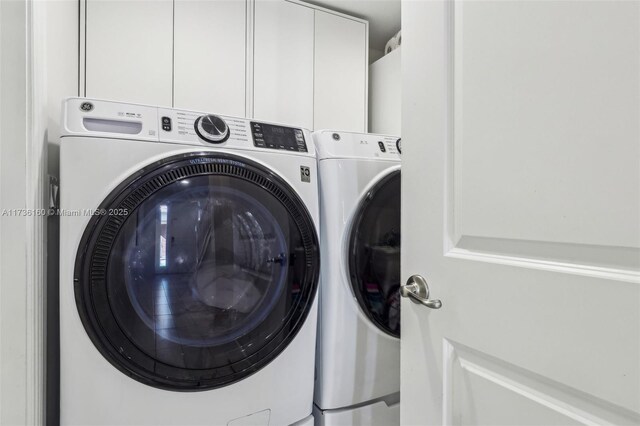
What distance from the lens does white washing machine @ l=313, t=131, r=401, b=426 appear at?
3.48 feet

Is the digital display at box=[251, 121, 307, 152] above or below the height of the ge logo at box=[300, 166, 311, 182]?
above

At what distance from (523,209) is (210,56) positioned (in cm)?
156

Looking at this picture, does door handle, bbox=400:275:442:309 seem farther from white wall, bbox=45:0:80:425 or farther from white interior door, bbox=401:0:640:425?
white wall, bbox=45:0:80:425

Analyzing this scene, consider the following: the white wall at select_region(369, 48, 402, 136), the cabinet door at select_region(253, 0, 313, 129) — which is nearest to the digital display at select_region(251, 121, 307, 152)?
the cabinet door at select_region(253, 0, 313, 129)

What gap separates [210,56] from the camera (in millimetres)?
1599

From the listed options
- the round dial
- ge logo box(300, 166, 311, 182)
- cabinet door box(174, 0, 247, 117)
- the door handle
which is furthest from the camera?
cabinet door box(174, 0, 247, 117)

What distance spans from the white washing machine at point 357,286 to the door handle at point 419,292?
0.31 metres

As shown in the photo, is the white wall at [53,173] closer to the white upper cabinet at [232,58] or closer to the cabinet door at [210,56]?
the white upper cabinet at [232,58]

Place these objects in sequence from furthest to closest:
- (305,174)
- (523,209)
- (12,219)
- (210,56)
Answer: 1. (210,56)
2. (305,174)
3. (12,219)
4. (523,209)

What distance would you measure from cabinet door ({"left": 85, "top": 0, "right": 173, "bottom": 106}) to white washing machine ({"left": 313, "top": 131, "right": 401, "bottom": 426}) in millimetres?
905

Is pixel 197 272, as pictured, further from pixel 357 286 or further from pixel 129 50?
pixel 129 50

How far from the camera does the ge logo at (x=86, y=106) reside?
80cm

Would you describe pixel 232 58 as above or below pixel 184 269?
above

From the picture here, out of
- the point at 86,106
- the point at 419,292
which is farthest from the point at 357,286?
the point at 86,106
